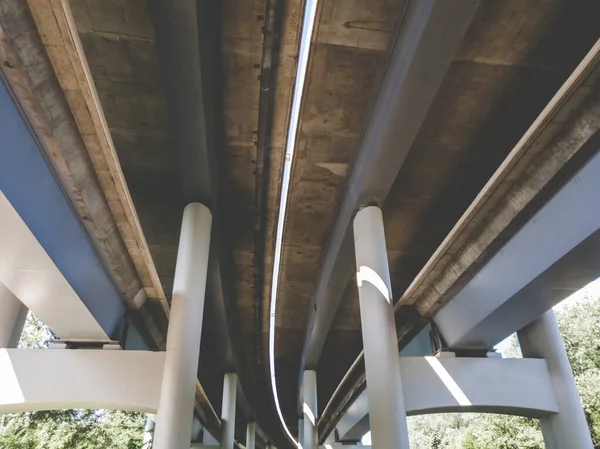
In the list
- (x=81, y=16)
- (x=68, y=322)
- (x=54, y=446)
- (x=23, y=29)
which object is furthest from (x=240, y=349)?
(x=23, y=29)

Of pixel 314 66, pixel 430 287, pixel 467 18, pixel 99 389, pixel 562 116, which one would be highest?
pixel 314 66

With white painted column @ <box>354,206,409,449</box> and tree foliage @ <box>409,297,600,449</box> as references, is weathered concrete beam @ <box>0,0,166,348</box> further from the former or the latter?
tree foliage @ <box>409,297,600,449</box>

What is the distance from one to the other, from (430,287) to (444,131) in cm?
336

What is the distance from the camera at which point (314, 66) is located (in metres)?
7.41

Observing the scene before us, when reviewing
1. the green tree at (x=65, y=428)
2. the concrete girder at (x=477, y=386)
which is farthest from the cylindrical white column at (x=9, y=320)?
the concrete girder at (x=477, y=386)

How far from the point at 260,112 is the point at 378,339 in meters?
4.59

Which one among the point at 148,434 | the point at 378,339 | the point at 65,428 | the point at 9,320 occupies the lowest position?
the point at 378,339

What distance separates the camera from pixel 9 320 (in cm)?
912

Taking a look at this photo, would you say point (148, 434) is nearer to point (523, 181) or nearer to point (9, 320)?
point (9, 320)

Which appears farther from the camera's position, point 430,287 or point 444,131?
point 430,287

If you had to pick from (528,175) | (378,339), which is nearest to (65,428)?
(378,339)

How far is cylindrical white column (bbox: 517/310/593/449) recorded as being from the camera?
26.9 ft

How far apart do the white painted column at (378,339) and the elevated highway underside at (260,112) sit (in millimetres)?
756

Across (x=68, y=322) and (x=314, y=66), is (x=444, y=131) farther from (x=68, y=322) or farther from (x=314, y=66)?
(x=68, y=322)
